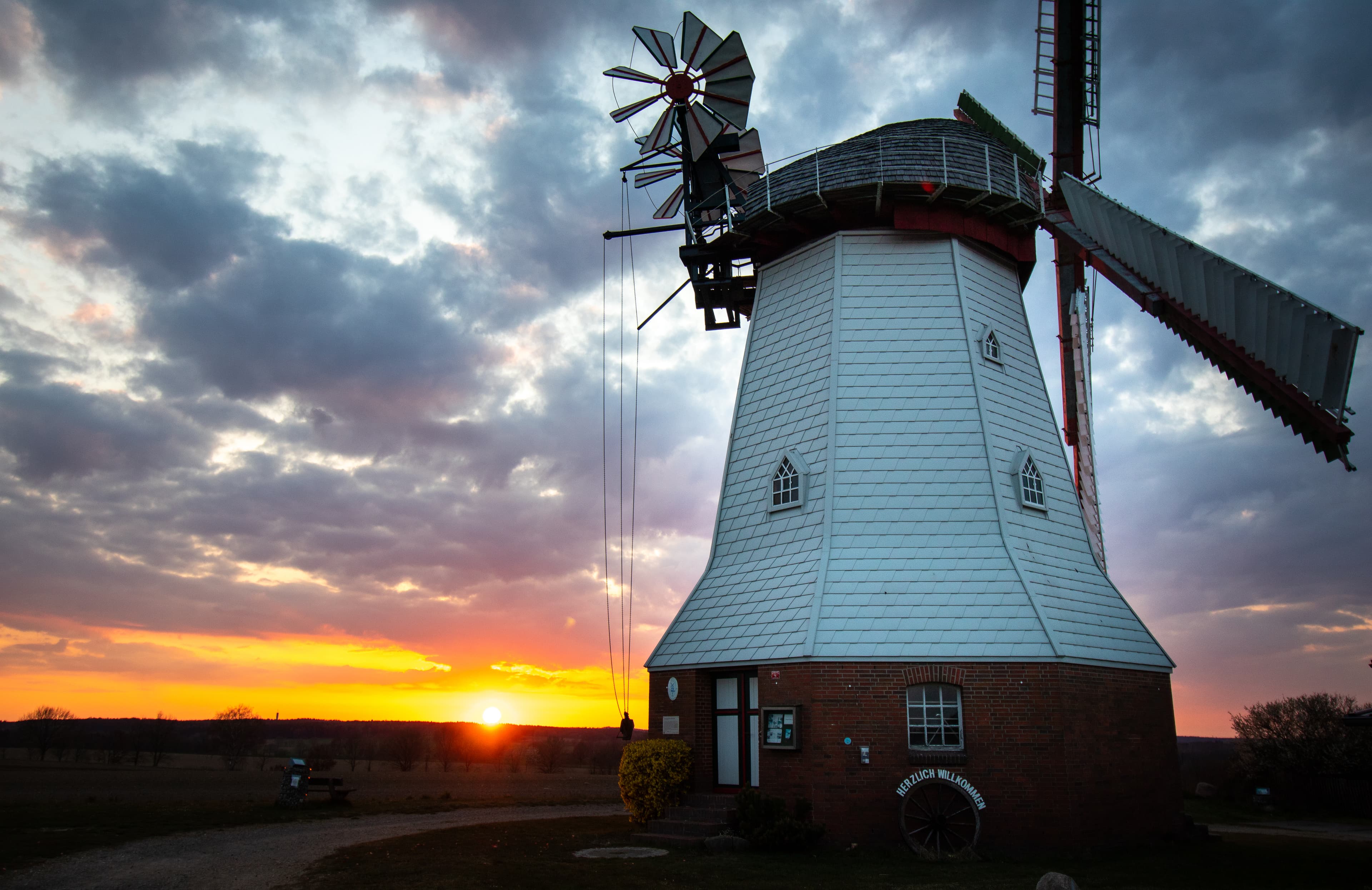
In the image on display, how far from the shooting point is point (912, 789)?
11812mm

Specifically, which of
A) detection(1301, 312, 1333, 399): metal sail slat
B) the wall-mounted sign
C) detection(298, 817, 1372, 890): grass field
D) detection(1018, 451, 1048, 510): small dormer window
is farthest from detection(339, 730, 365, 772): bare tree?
detection(1301, 312, 1333, 399): metal sail slat

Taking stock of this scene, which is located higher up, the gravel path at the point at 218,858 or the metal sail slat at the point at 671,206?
the metal sail slat at the point at 671,206

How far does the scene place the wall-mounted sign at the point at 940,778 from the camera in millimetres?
11734

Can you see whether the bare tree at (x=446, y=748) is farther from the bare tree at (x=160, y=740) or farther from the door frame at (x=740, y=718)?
the door frame at (x=740, y=718)

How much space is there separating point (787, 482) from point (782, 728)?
4.31m

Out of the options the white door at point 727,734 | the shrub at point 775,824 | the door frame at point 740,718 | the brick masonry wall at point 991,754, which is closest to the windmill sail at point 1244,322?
the brick masonry wall at point 991,754

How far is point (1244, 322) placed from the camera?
31.9 feet

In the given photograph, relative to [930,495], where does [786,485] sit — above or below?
above

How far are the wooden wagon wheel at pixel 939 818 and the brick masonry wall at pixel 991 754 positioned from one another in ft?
0.56

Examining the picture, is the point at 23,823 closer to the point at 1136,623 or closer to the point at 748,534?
the point at 748,534

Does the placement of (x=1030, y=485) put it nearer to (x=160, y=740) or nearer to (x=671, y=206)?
(x=671, y=206)

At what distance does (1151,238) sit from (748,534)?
8.00m

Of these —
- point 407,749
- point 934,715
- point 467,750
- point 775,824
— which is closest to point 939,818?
point 934,715

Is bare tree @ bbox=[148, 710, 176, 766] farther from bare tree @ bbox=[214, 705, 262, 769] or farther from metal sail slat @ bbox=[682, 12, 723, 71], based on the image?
metal sail slat @ bbox=[682, 12, 723, 71]
